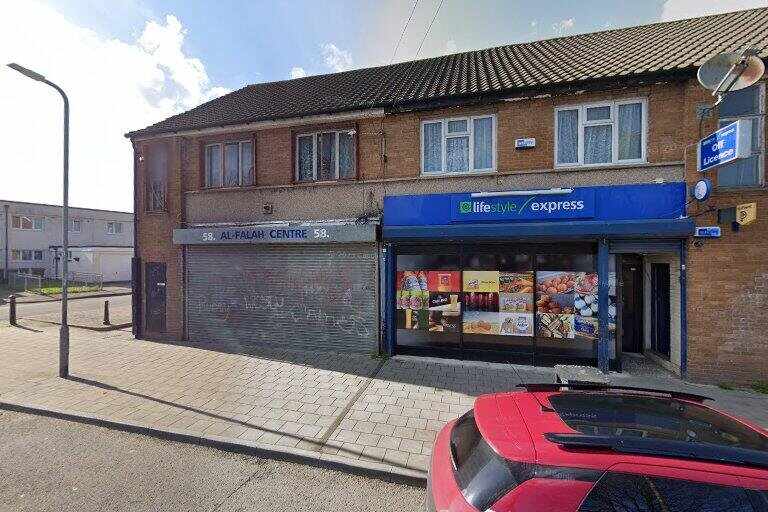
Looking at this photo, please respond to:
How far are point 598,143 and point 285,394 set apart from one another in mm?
8160

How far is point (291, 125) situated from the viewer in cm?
Answer: 913

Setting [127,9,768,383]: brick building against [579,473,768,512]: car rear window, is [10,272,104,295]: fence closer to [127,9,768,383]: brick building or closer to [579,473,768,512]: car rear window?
[127,9,768,383]: brick building

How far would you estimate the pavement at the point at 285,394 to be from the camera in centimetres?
447

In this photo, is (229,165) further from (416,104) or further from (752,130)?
(752,130)

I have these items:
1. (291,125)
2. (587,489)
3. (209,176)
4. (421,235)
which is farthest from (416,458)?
(209,176)

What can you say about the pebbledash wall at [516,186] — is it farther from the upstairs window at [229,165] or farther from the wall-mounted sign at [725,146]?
the wall-mounted sign at [725,146]

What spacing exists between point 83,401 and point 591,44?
14306mm

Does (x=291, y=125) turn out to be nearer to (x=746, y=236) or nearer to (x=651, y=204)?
(x=651, y=204)

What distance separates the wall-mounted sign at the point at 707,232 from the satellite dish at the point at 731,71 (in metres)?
2.40

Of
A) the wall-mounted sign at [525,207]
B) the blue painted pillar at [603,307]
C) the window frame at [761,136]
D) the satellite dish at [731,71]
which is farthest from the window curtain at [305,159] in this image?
the window frame at [761,136]

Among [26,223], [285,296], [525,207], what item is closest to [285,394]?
[285,296]

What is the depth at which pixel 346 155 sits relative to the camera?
29.2 ft

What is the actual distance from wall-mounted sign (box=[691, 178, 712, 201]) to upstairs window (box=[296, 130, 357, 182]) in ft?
23.3

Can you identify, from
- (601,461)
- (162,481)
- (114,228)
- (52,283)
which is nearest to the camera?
(601,461)
